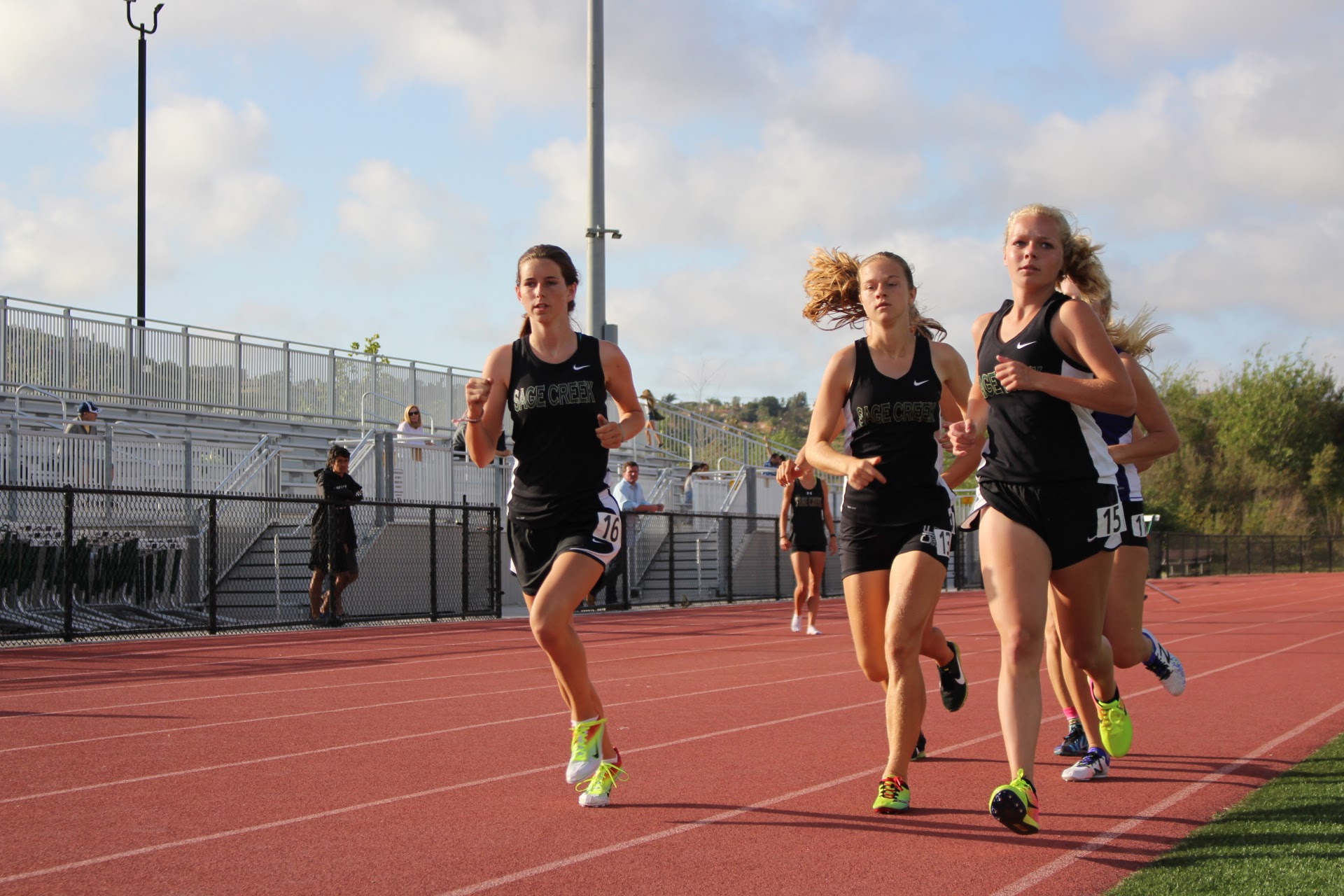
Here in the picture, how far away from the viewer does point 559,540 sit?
17.1 ft

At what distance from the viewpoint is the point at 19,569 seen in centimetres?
1378

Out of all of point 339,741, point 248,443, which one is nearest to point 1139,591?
point 339,741

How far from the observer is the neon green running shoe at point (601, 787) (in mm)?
5012

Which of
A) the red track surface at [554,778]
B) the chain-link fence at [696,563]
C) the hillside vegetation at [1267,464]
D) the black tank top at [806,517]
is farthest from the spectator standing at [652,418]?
the hillside vegetation at [1267,464]

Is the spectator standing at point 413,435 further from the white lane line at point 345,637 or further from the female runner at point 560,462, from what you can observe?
the female runner at point 560,462

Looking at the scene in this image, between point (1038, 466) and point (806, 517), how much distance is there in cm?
973

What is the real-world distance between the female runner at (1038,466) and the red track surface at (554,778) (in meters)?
0.59

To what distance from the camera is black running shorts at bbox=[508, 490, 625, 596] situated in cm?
517

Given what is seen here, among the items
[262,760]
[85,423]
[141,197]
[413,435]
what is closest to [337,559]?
[85,423]

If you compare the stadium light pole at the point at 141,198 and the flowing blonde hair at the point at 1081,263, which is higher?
the stadium light pole at the point at 141,198

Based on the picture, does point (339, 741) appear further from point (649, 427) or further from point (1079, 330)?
point (649, 427)

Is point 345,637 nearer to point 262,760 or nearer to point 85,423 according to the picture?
point 85,423

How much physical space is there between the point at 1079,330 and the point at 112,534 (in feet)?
42.5

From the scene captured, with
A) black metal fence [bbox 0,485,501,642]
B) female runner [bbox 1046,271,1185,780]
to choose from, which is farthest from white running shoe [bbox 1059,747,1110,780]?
black metal fence [bbox 0,485,501,642]
